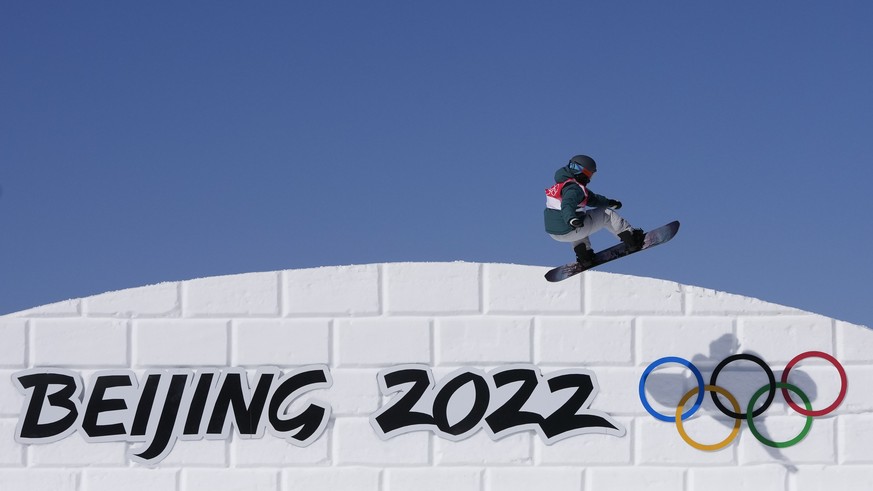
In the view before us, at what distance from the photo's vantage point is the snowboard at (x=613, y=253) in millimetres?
7238

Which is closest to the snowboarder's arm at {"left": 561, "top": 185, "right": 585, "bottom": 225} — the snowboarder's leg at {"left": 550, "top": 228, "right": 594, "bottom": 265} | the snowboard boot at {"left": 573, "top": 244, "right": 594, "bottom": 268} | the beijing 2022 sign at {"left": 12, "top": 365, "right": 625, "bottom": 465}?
the snowboarder's leg at {"left": 550, "top": 228, "right": 594, "bottom": 265}

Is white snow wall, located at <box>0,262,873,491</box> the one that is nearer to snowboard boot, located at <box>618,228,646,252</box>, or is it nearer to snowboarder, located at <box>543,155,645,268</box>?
snowboard boot, located at <box>618,228,646,252</box>

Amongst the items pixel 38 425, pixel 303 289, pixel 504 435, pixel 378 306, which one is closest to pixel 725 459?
pixel 504 435

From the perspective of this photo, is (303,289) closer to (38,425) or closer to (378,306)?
(378,306)

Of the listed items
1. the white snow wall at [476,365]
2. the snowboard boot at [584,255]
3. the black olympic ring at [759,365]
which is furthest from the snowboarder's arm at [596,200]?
the black olympic ring at [759,365]

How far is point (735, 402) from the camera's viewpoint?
24.7ft

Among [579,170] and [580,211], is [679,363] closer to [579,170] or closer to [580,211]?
[580,211]

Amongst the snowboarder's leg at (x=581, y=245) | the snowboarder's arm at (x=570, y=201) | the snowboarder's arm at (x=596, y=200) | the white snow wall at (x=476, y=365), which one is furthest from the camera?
the white snow wall at (x=476, y=365)

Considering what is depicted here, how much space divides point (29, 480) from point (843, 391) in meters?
5.16

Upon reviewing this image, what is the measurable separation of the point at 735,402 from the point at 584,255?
135 cm

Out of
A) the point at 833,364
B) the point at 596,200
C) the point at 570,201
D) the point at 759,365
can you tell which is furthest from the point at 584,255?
the point at 833,364

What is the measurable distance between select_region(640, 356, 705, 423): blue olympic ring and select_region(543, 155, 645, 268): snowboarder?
78 centimetres

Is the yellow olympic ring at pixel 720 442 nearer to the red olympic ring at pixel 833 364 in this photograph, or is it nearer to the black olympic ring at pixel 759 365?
the black olympic ring at pixel 759 365

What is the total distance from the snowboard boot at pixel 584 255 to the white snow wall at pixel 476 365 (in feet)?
0.78
